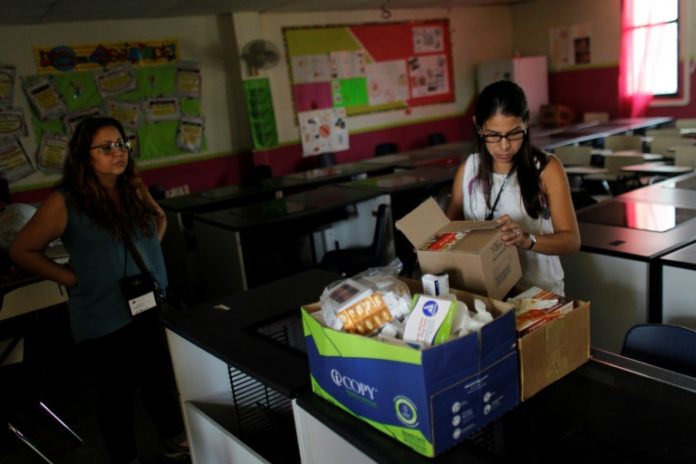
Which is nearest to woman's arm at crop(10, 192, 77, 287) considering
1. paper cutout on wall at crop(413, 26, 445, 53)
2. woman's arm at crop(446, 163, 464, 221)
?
woman's arm at crop(446, 163, 464, 221)

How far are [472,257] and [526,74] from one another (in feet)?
24.4

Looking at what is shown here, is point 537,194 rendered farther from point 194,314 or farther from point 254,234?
point 254,234

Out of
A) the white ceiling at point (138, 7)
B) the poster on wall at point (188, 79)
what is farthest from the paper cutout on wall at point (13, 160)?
the poster on wall at point (188, 79)

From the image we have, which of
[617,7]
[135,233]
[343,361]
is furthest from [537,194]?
[617,7]

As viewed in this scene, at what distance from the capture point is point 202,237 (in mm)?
3918

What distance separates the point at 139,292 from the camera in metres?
2.04

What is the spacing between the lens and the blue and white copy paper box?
0.95 meters

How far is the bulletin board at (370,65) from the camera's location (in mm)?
6902

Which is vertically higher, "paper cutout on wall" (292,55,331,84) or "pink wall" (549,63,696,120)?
"paper cutout on wall" (292,55,331,84)

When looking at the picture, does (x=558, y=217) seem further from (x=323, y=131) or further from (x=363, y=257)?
(x=323, y=131)

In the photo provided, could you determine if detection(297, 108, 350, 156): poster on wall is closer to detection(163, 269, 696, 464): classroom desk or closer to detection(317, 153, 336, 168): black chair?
detection(317, 153, 336, 168): black chair

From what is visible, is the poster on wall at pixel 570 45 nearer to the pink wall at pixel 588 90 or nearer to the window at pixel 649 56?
the pink wall at pixel 588 90

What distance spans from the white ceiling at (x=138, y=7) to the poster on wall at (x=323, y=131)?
1.19 meters

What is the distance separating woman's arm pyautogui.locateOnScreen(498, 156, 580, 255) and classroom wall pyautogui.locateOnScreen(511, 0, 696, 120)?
6.46 m
